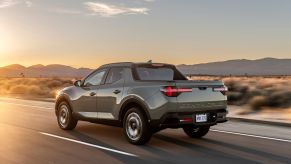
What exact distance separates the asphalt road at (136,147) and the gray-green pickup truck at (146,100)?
445 mm

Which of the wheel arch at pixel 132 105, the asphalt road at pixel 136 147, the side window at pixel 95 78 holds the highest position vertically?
the side window at pixel 95 78

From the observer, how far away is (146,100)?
10.9 m

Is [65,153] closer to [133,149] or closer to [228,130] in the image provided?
[133,149]

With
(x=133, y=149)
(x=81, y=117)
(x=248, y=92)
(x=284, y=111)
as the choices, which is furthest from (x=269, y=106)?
(x=133, y=149)

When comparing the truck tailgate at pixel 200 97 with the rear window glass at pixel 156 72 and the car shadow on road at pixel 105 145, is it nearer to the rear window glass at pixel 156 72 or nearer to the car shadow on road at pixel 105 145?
the rear window glass at pixel 156 72

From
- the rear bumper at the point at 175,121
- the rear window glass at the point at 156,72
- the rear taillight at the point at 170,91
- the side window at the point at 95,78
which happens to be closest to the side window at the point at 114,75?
the side window at the point at 95,78

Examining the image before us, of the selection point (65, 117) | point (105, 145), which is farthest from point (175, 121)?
point (65, 117)

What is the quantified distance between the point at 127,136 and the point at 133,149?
2.60 ft

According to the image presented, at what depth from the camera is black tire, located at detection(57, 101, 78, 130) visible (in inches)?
535

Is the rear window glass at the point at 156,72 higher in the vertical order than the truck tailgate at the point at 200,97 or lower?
higher

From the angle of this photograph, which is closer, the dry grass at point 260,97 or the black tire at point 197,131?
the black tire at point 197,131

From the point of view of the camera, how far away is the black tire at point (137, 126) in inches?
430

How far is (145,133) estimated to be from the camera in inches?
430

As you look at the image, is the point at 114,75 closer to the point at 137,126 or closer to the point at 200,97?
the point at 137,126
